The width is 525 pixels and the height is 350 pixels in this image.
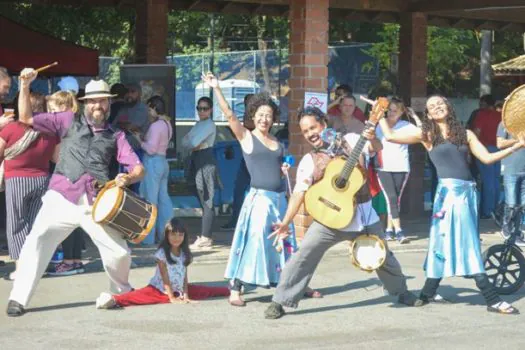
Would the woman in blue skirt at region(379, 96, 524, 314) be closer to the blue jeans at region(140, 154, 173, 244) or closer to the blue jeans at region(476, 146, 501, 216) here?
the blue jeans at region(140, 154, 173, 244)

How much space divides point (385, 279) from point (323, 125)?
137 centimetres

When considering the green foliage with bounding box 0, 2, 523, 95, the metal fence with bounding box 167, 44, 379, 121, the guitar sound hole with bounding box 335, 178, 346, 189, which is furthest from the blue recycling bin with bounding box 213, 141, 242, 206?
the metal fence with bounding box 167, 44, 379, 121

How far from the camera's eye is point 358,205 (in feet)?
30.3

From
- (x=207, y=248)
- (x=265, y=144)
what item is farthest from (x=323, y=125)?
(x=207, y=248)

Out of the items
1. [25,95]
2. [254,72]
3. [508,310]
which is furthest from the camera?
[254,72]

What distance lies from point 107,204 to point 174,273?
1082mm

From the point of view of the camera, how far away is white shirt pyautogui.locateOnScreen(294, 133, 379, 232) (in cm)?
913

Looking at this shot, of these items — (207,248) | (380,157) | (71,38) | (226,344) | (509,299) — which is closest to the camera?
(226,344)

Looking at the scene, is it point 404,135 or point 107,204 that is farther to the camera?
point 404,135

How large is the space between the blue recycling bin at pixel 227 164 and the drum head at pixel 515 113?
7.73m

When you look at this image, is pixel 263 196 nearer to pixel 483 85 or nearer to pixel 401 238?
pixel 401 238

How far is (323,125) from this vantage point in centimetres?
929

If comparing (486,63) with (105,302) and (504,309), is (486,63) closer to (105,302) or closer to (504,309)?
→ (504,309)

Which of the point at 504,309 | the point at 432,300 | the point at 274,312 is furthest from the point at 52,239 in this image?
the point at 504,309
